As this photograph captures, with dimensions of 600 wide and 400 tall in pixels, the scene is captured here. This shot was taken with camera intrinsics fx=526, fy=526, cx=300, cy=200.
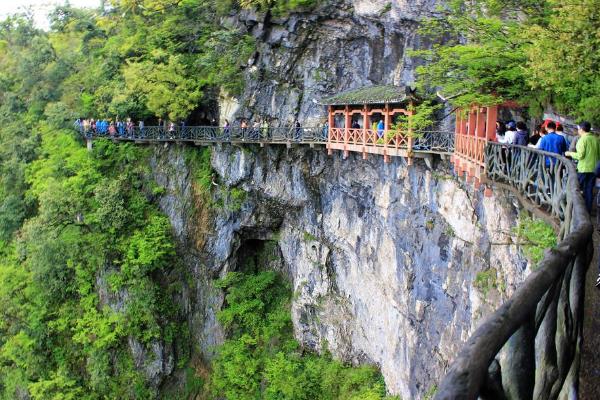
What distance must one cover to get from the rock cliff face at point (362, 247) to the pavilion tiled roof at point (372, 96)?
2.16m

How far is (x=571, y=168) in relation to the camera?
20.1 feet

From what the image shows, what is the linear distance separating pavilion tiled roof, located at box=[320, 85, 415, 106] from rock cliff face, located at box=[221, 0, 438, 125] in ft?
3.77

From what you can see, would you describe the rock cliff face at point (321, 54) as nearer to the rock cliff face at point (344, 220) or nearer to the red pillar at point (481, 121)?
the rock cliff face at point (344, 220)

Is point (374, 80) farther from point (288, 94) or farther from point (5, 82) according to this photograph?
point (5, 82)

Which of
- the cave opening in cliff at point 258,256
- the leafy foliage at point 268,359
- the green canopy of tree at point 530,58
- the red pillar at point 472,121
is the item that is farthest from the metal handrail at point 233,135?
the leafy foliage at point 268,359

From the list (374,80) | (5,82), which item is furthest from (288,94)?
(5,82)

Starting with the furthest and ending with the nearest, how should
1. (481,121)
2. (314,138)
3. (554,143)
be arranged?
1. (314,138)
2. (481,121)
3. (554,143)

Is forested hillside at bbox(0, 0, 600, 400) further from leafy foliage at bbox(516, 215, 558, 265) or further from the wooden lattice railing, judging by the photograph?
the wooden lattice railing

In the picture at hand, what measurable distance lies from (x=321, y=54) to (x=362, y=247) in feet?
27.1

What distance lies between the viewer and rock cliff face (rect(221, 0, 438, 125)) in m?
19.2

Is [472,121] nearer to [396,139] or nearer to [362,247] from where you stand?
[396,139]

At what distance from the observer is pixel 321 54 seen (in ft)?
72.3

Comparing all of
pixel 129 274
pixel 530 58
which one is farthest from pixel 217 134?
pixel 530 58

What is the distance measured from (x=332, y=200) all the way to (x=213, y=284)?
7426 millimetres
